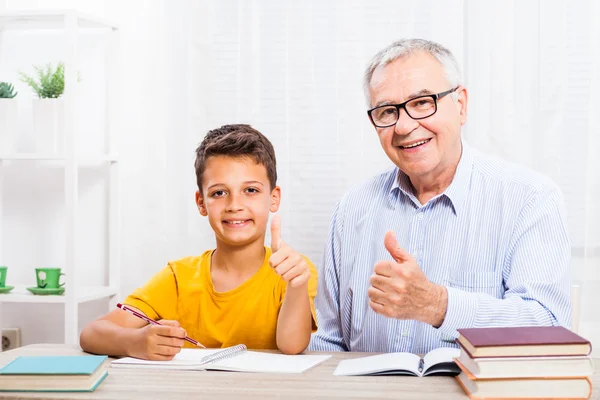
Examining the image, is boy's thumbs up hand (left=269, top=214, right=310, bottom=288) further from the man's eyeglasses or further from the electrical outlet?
the electrical outlet

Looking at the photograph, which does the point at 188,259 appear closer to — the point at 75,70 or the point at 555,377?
the point at 75,70

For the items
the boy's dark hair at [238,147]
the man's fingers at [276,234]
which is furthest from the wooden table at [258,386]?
the boy's dark hair at [238,147]

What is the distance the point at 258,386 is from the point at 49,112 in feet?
5.42

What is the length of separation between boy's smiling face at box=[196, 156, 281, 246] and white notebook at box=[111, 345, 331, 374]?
0.36m

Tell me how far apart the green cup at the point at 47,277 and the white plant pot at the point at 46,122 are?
409mm

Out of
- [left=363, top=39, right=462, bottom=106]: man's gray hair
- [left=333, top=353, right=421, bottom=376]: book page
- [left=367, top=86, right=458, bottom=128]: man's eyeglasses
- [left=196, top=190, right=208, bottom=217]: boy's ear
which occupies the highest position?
[left=363, top=39, right=462, bottom=106]: man's gray hair

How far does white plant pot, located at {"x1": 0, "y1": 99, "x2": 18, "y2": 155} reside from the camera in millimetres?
2602

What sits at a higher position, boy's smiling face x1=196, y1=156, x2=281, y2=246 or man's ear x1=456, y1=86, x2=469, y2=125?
man's ear x1=456, y1=86, x2=469, y2=125

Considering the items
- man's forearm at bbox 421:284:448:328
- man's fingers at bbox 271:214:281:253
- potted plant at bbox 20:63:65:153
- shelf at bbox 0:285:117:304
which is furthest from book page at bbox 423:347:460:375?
potted plant at bbox 20:63:65:153

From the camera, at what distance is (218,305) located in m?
1.87

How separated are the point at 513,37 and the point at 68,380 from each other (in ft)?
5.86

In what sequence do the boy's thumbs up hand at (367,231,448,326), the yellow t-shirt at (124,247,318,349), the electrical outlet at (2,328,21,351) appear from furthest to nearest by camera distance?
the electrical outlet at (2,328,21,351) < the yellow t-shirt at (124,247,318,349) < the boy's thumbs up hand at (367,231,448,326)

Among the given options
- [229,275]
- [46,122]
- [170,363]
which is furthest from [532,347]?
[46,122]

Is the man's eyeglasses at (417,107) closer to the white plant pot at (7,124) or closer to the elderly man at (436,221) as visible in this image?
the elderly man at (436,221)
